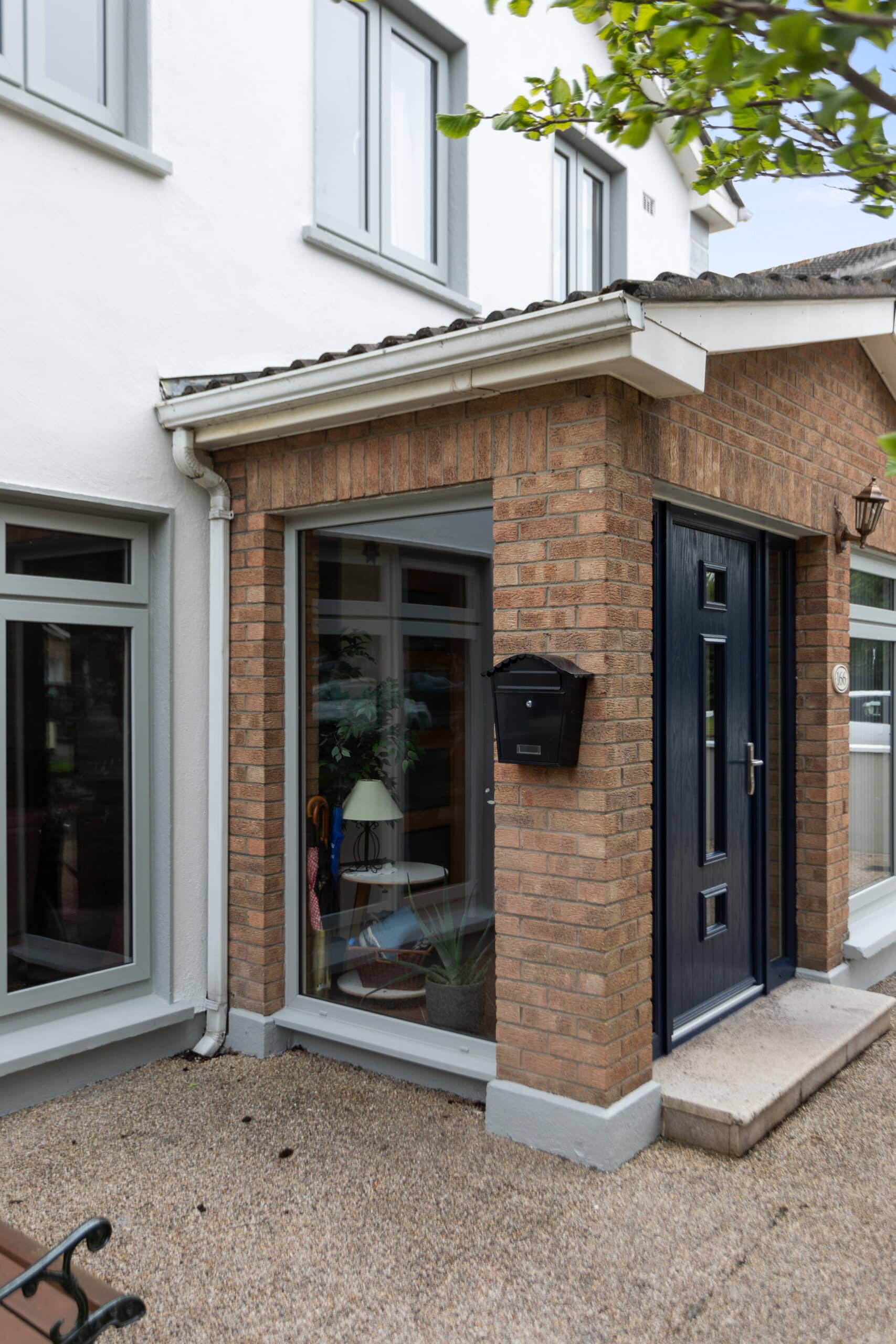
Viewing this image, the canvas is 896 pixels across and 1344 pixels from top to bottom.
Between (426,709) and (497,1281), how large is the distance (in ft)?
7.33

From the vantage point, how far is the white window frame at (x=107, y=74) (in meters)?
4.30

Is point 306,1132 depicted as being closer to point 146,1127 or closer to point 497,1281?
point 146,1127

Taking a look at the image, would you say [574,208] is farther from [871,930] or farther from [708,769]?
[871,930]

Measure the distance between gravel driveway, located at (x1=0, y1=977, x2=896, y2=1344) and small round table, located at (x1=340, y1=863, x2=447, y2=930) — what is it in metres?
0.80

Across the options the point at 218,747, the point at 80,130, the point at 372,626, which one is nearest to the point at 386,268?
the point at 80,130

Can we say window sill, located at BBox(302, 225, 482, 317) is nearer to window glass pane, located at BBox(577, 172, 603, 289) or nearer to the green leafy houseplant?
window glass pane, located at BBox(577, 172, 603, 289)

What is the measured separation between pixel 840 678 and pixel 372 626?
2.62m

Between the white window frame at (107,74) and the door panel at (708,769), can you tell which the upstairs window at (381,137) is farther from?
the door panel at (708,769)

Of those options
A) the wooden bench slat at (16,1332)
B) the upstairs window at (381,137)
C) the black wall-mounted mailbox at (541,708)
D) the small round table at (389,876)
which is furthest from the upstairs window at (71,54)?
the wooden bench slat at (16,1332)

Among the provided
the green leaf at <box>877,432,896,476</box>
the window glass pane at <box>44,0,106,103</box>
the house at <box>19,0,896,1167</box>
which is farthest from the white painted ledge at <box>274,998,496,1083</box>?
the window glass pane at <box>44,0,106,103</box>

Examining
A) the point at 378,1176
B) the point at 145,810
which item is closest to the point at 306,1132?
the point at 378,1176

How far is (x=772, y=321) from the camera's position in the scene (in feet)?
13.7

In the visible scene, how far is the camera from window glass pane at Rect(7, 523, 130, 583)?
4.19 m

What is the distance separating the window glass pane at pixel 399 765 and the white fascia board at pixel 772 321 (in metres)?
1.03
